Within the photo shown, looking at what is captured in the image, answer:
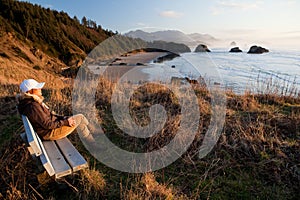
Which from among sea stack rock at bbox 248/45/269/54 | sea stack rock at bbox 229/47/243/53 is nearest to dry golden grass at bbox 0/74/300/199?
sea stack rock at bbox 248/45/269/54

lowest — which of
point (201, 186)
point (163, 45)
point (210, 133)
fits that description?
point (201, 186)

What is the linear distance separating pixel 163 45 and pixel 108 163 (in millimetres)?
5863

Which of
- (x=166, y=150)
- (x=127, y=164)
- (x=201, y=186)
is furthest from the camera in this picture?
(x=166, y=150)

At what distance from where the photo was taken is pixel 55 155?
257 centimetres

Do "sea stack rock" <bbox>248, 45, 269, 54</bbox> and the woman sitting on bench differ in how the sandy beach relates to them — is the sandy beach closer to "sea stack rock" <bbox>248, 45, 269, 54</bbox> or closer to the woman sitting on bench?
the woman sitting on bench

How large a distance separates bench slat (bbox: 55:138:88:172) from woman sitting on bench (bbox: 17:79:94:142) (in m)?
0.13

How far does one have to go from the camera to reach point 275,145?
132 inches

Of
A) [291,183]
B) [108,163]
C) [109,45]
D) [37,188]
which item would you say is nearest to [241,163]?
[291,183]

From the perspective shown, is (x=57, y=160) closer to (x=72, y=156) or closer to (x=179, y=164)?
(x=72, y=156)

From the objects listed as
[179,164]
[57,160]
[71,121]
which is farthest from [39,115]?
[179,164]

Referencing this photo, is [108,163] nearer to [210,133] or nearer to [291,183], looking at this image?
Answer: [210,133]

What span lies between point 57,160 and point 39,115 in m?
0.59

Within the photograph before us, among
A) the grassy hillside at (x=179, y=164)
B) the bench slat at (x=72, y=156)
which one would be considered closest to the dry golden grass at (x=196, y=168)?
the grassy hillside at (x=179, y=164)

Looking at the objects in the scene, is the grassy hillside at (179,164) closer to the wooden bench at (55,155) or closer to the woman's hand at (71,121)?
the wooden bench at (55,155)
